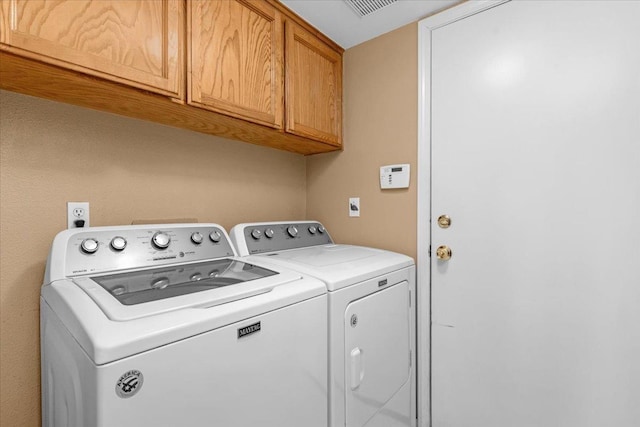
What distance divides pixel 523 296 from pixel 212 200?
1651 millimetres

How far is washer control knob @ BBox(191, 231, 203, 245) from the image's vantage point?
1.32m

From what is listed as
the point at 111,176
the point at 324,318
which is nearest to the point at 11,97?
the point at 111,176

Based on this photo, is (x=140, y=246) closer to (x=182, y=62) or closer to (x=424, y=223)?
(x=182, y=62)

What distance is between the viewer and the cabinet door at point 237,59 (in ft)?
3.84

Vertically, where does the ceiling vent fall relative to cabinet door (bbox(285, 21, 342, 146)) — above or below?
above

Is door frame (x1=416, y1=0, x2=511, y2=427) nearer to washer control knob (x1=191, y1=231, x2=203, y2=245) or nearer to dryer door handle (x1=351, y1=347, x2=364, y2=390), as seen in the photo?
dryer door handle (x1=351, y1=347, x2=364, y2=390)

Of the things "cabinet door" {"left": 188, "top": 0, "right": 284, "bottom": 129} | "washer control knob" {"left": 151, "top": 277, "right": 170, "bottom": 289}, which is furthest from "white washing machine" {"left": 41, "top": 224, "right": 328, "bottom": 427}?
"cabinet door" {"left": 188, "top": 0, "right": 284, "bottom": 129}

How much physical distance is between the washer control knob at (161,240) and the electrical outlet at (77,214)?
0.29 metres

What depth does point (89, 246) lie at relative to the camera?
104cm

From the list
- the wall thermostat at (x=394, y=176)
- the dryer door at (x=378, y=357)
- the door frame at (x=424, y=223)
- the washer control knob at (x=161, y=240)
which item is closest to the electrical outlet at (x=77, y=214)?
the washer control knob at (x=161, y=240)

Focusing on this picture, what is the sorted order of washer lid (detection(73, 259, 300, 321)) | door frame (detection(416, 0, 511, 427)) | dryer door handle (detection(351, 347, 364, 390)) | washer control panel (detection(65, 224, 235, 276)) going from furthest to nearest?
door frame (detection(416, 0, 511, 427)) < dryer door handle (detection(351, 347, 364, 390)) < washer control panel (detection(65, 224, 235, 276)) < washer lid (detection(73, 259, 300, 321))

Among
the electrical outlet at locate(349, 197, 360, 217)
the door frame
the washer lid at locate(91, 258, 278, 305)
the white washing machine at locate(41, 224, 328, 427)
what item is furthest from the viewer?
the electrical outlet at locate(349, 197, 360, 217)

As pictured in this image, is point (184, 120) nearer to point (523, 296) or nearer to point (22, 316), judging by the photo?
point (22, 316)

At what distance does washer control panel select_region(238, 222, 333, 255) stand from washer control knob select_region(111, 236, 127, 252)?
50 cm
